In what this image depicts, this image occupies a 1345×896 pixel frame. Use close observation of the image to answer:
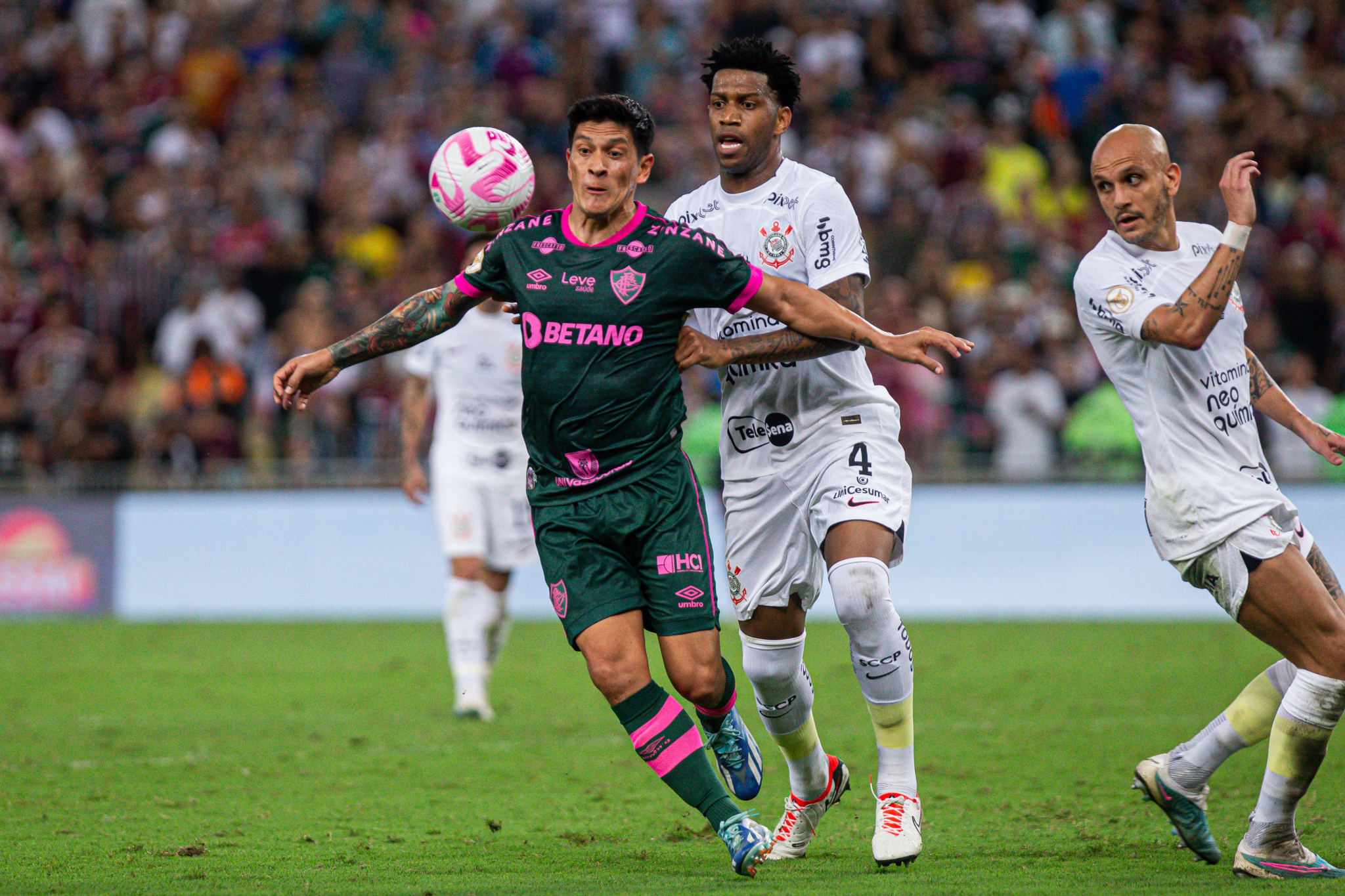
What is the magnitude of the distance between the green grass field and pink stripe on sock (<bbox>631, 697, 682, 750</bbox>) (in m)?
0.46

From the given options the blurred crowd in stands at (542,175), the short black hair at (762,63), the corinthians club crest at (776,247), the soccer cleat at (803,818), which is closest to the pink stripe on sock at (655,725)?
the soccer cleat at (803,818)

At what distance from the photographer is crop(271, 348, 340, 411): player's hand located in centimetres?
568

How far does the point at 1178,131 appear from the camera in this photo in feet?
62.5

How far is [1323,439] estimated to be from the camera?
5.97 m

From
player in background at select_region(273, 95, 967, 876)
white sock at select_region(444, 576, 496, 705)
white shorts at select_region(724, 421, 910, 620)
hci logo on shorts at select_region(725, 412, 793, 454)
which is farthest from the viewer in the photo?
white sock at select_region(444, 576, 496, 705)

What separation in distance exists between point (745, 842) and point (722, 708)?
60cm

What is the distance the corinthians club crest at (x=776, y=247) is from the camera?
19.9ft

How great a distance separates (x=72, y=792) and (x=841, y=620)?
379cm

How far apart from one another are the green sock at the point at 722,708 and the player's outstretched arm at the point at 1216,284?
6.32 feet

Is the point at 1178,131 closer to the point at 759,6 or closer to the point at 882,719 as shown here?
the point at 759,6

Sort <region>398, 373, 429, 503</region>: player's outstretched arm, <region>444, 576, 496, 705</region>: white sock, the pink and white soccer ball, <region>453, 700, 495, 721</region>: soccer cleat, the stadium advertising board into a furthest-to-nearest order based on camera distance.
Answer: the stadium advertising board
<region>398, 373, 429, 503</region>: player's outstretched arm
<region>444, 576, 496, 705</region>: white sock
<region>453, 700, 495, 721</region>: soccer cleat
the pink and white soccer ball

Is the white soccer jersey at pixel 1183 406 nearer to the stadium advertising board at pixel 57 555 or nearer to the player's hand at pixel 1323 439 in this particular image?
the player's hand at pixel 1323 439

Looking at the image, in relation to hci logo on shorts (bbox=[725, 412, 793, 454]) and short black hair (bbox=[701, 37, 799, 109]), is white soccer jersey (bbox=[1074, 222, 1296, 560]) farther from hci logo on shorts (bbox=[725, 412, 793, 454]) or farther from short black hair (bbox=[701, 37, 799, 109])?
short black hair (bbox=[701, 37, 799, 109])

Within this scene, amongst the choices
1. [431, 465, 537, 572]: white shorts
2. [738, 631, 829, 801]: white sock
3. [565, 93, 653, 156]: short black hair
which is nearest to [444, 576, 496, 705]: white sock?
[431, 465, 537, 572]: white shorts
